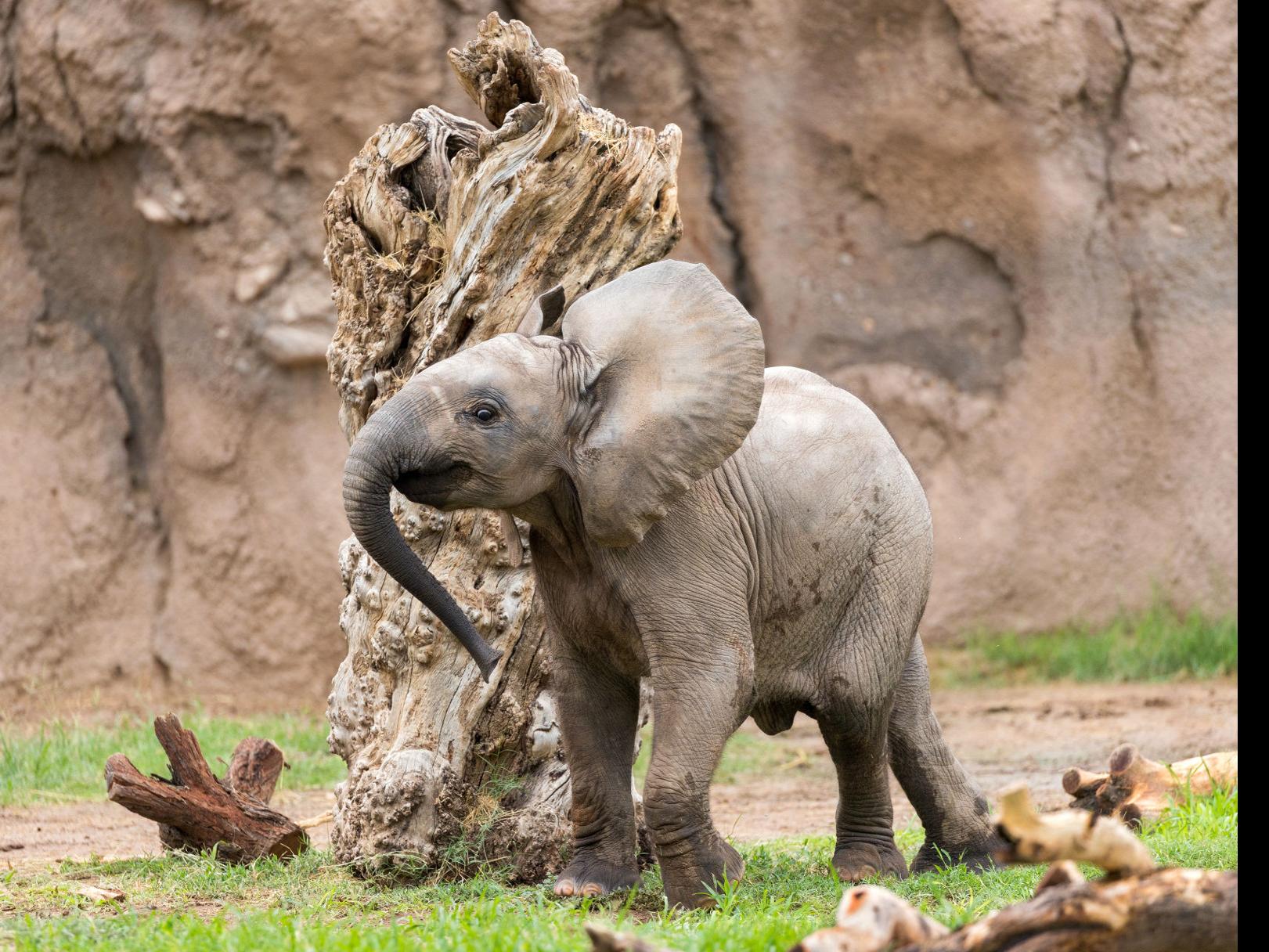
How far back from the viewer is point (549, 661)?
18.9 feet

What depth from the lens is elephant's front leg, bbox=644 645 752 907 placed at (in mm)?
4711

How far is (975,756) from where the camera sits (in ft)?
29.7

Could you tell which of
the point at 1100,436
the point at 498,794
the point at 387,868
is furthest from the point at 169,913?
the point at 1100,436

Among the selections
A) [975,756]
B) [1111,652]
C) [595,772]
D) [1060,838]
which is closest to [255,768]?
[595,772]

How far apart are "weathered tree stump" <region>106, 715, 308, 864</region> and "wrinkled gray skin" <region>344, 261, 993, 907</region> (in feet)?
4.25

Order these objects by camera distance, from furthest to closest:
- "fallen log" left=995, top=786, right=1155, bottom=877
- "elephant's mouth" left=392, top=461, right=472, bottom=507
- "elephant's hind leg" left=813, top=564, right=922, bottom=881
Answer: "elephant's hind leg" left=813, top=564, right=922, bottom=881 < "elephant's mouth" left=392, top=461, right=472, bottom=507 < "fallen log" left=995, top=786, right=1155, bottom=877

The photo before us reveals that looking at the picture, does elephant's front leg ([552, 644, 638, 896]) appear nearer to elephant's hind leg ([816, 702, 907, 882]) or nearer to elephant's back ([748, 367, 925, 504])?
elephant's hind leg ([816, 702, 907, 882])

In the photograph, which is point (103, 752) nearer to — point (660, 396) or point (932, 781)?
point (932, 781)

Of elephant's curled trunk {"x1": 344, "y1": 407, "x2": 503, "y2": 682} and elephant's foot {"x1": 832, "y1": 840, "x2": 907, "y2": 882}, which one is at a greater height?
elephant's curled trunk {"x1": 344, "y1": 407, "x2": 503, "y2": 682}

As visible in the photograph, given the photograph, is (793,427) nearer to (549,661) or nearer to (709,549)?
(709,549)

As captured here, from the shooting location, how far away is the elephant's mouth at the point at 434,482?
14.8 ft

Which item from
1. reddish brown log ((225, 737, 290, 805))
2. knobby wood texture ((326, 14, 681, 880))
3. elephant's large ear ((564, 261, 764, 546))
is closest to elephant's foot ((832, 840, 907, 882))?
knobby wood texture ((326, 14, 681, 880))

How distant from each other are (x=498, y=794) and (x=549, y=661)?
0.52 m

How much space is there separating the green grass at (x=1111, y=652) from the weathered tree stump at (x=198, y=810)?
679 centimetres
